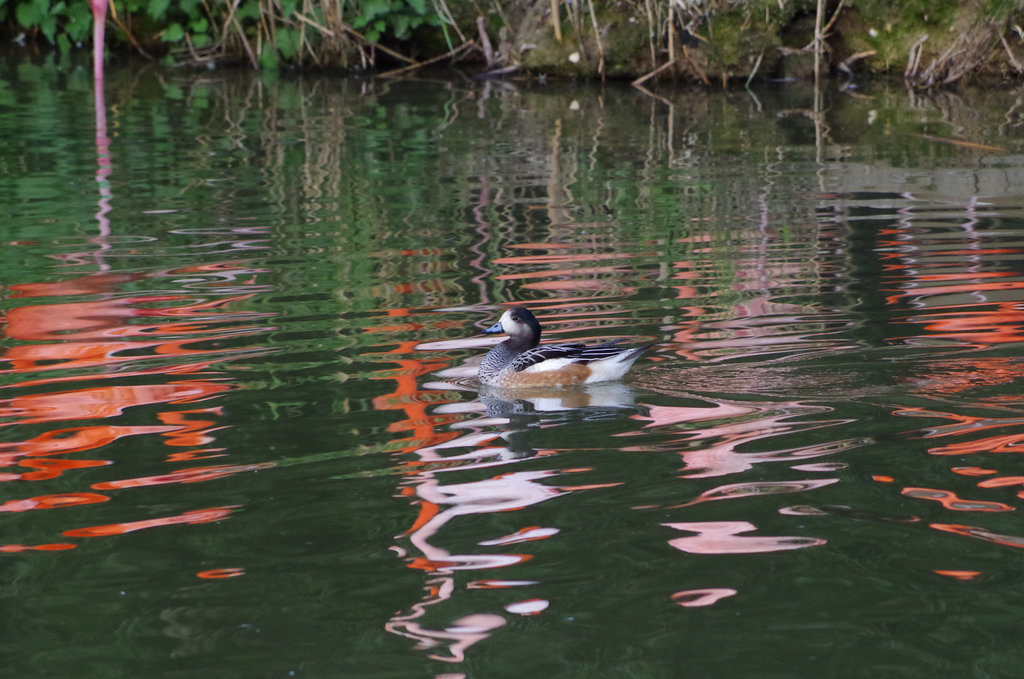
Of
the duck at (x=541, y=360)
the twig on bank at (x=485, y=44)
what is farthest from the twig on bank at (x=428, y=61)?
the duck at (x=541, y=360)

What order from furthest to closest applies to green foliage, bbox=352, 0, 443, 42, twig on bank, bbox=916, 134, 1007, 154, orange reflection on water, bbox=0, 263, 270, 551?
green foliage, bbox=352, 0, 443, 42 → twig on bank, bbox=916, 134, 1007, 154 → orange reflection on water, bbox=0, 263, 270, 551

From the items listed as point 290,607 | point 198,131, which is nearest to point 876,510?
point 290,607

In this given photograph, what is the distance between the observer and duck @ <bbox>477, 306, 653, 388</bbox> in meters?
5.50

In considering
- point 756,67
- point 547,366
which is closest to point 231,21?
point 756,67

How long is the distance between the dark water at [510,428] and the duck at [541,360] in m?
0.10

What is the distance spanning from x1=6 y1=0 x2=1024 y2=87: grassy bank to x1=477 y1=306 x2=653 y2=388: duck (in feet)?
32.6

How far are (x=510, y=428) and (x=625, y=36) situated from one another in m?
12.0

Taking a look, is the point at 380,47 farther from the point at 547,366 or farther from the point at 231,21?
the point at 547,366

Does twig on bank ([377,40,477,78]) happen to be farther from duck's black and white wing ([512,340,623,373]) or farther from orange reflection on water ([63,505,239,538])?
orange reflection on water ([63,505,239,538])

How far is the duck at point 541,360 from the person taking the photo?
5.50m

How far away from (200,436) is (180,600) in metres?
1.35

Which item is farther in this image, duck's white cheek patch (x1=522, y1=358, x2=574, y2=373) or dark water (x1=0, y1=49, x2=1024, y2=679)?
duck's white cheek patch (x1=522, y1=358, x2=574, y2=373)

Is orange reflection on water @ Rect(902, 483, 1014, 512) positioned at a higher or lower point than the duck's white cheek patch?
lower

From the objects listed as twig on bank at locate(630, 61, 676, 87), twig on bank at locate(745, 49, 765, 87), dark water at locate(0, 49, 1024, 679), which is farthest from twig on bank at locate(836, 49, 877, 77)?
dark water at locate(0, 49, 1024, 679)
